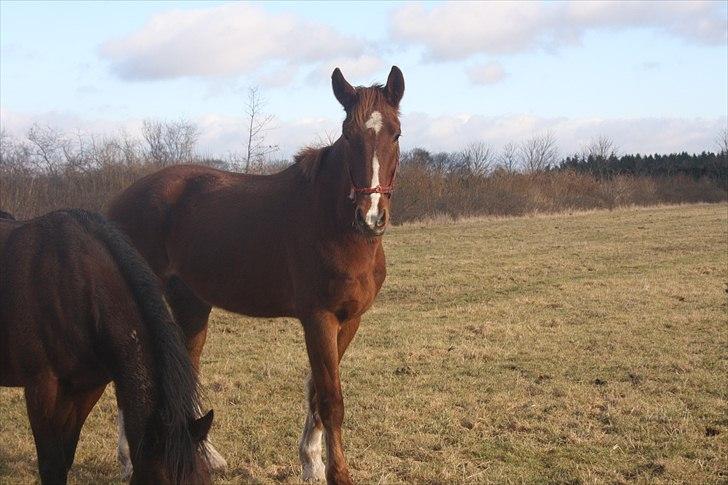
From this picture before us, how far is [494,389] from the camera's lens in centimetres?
620

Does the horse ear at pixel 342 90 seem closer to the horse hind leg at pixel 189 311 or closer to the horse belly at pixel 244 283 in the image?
the horse belly at pixel 244 283

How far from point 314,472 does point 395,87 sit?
2.42 meters

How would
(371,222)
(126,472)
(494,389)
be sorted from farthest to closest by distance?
(494,389), (126,472), (371,222)

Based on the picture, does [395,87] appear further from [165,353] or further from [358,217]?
[165,353]

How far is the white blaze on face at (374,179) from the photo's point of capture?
3768 mm

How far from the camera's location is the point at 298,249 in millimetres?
4312

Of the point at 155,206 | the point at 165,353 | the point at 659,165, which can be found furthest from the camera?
the point at 659,165

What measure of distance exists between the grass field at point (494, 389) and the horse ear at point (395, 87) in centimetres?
228

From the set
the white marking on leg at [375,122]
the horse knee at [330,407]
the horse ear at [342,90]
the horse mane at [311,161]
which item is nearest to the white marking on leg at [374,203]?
the white marking on leg at [375,122]

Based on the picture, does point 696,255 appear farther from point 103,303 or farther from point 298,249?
point 103,303

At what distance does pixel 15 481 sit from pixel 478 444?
296 centimetres

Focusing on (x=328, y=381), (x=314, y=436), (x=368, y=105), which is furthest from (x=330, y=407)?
(x=368, y=105)

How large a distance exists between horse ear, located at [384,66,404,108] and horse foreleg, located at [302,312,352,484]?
4.34ft

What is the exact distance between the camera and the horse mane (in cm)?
445
